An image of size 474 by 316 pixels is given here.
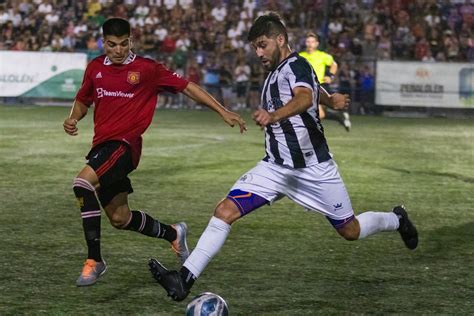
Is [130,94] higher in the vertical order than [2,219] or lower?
higher

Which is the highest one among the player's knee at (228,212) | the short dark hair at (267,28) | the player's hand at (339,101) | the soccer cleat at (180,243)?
the short dark hair at (267,28)

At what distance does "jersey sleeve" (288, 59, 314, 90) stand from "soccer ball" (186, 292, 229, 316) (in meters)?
1.47

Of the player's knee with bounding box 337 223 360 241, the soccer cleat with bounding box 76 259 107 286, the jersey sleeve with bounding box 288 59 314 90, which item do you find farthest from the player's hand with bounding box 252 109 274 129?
the soccer cleat with bounding box 76 259 107 286

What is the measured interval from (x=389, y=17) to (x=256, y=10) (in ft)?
13.2

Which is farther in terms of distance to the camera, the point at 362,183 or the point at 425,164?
the point at 425,164

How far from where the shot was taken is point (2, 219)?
955 centimetres

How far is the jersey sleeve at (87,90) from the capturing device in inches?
281

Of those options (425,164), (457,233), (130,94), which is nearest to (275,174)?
(130,94)

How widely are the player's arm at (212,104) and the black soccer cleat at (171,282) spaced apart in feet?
3.91

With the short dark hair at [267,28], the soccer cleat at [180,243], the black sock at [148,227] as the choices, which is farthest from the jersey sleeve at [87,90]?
the short dark hair at [267,28]

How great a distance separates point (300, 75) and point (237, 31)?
23.6 meters

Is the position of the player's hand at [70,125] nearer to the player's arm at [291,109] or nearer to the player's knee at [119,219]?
the player's knee at [119,219]

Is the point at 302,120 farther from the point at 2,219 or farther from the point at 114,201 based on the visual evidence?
the point at 2,219

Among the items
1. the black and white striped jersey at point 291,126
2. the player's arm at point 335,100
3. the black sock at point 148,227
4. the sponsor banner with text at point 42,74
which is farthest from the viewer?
the sponsor banner with text at point 42,74
